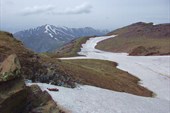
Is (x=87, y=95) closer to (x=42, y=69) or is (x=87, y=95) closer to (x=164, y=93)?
(x=42, y=69)

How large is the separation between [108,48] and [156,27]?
4319 centimetres

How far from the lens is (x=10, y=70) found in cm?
2159

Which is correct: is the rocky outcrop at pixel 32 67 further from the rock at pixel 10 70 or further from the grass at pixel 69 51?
the grass at pixel 69 51

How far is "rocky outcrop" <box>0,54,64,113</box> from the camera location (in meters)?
20.5

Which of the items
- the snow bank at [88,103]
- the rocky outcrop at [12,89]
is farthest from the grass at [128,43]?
the rocky outcrop at [12,89]

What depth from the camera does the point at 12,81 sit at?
71.0 feet

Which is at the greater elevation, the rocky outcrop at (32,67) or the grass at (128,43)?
the rocky outcrop at (32,67)

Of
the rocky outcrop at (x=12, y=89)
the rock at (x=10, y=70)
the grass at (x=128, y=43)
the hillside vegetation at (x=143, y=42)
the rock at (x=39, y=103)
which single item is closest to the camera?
the rocky outcrop at (x=12, y=89)

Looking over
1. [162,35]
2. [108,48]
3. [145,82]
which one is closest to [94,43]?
[108,48]

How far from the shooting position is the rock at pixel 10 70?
2125cm

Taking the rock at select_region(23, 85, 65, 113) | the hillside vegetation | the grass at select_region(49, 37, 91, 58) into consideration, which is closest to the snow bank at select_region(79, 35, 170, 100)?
the grass at select_region(49, 37, 91, 58)

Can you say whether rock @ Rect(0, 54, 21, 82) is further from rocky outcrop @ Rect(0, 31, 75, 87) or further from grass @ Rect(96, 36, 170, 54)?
grass @ Rect(96, 36, 170, 54)

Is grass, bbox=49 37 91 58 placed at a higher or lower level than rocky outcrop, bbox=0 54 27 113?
lower

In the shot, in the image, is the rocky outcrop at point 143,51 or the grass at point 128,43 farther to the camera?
the grass at point 128,43
